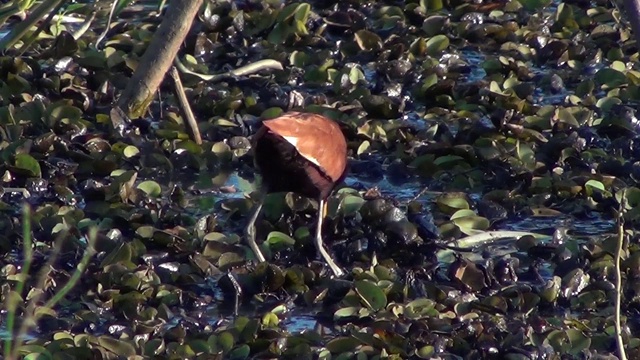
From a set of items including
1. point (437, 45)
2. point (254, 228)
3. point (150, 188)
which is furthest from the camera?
point (437, 45)

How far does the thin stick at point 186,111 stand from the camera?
22.6 ft

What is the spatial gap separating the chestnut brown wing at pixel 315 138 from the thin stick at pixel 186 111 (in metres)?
1.03

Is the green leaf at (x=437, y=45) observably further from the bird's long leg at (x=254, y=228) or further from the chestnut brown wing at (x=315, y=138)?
the bird's long leg at (x=254, y=228)

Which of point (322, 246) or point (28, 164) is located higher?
point (28, 164)

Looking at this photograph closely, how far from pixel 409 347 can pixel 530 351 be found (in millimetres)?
457

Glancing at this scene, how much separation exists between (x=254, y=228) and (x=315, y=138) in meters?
0.57

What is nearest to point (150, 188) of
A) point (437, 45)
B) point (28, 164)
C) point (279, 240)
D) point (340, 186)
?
point (28, 164)

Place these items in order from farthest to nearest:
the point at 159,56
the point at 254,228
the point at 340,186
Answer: the point at 159,56, the point at 340,186, the point at 254,228

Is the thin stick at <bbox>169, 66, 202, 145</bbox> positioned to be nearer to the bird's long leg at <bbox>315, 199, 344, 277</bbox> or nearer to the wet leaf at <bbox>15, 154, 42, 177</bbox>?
the wet leaf at <bbox>15, 154, 42, 177</bbox>

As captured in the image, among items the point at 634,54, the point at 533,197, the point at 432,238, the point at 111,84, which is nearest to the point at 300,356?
the point at 432,238

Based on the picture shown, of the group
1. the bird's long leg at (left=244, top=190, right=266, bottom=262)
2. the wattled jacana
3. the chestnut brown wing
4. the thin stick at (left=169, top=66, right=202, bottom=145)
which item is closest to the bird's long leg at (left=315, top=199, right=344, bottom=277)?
the wattled jacana

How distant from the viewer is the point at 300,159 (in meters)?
5.69

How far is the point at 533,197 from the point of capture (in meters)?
6.39

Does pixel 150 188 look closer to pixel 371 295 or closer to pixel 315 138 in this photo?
pixel 315 138
